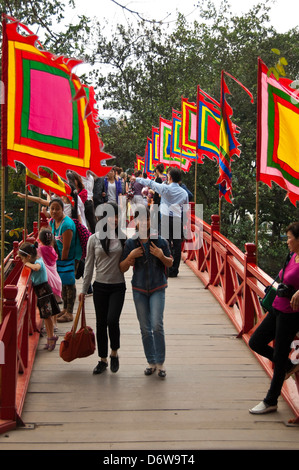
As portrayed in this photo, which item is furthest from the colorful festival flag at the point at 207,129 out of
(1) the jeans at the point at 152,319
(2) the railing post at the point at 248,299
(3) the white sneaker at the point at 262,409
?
(3) the white sneaker at the point at 262,409

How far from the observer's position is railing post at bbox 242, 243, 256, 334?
26.8 ft

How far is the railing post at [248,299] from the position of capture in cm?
816

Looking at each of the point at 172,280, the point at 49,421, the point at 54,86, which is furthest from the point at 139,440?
the point at 172,280

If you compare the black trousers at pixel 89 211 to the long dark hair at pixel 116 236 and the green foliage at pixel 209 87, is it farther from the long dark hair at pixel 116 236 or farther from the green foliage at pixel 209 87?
the green foliage at pixel 209 87

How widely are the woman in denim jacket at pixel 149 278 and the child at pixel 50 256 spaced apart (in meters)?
1.44

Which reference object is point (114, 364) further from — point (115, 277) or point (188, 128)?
point (188, 128)

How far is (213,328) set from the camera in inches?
358

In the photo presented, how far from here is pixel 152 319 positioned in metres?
6.87

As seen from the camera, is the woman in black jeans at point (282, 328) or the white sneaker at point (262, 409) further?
the white sneaker at point (262, 409)

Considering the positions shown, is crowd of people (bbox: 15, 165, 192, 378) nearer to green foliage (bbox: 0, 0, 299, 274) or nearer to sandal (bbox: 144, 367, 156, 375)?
sandal (bbox: 144, 367, 156, 375)

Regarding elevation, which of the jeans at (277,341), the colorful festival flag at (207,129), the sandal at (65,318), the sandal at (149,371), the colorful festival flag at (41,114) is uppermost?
the colorful festival flag at (207,129)

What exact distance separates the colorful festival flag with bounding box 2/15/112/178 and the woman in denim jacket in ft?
2.82

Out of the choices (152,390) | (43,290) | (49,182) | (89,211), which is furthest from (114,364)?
(89,211)

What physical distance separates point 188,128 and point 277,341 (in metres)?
10.5
